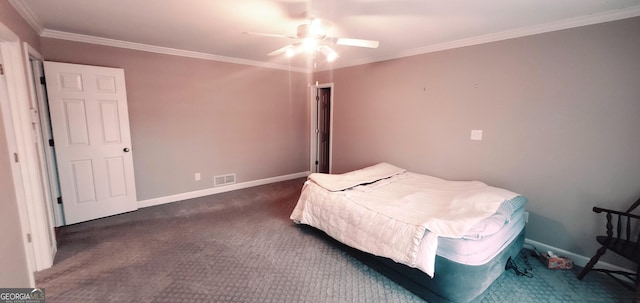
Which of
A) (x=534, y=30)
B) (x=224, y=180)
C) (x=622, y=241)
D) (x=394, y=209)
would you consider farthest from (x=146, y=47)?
(x=622, y=241)

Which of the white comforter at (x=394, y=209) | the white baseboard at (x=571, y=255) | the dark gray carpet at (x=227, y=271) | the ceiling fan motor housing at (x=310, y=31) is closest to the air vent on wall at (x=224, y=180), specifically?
the dark gray carpet at (x=227, y=271)

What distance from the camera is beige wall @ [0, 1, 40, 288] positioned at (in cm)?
150

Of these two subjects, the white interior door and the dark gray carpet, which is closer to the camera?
the dark gray carpet

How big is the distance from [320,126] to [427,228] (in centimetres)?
385

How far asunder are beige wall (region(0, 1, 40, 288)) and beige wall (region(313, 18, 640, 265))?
155 inches

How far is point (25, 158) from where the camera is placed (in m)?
2.07

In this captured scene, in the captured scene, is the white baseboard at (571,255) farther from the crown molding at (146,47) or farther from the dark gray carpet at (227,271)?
the crown molding at (146,47)

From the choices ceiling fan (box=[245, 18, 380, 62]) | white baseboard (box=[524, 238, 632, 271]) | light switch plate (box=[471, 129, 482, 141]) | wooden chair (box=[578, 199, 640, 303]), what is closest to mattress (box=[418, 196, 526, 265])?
wooden chair (box=[578, 199, 640, 303])

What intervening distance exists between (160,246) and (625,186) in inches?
176

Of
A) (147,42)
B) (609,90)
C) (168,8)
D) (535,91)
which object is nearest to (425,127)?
(535,91)

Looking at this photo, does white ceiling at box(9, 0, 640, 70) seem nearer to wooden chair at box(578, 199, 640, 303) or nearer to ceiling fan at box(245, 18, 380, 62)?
ceiling fan at box(245, 18, 380, 62)

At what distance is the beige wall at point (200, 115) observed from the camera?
338cm

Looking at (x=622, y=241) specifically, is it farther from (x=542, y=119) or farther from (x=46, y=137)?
(x=46, y=137)

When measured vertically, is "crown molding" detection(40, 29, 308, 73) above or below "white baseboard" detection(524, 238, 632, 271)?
above
